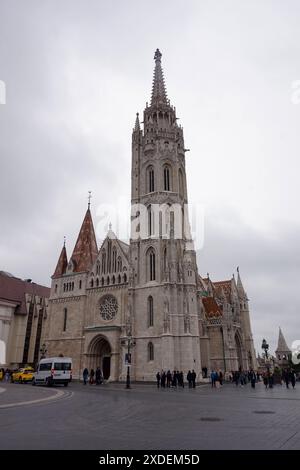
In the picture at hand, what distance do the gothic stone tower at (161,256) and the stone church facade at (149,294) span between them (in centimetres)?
10

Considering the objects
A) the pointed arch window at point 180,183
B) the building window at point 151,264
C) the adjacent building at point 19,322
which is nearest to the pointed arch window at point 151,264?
the building window at point 151,264

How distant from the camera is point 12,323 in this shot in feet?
192

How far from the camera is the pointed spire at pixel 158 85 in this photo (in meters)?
53.3

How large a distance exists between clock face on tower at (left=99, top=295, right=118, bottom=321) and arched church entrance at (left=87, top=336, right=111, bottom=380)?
261 cm

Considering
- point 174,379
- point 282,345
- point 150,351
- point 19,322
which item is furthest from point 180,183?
point 282,345

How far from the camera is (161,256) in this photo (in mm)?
40406

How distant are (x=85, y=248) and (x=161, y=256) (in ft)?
44.2

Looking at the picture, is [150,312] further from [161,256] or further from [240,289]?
[240,289]

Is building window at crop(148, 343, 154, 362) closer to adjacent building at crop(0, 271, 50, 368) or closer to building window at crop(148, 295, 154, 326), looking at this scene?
building window at crop(148, 295, 154, 326)

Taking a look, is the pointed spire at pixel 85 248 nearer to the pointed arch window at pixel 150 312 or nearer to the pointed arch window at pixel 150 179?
the pointed arch window at pixel 150 312

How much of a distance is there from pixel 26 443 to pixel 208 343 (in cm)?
3935
